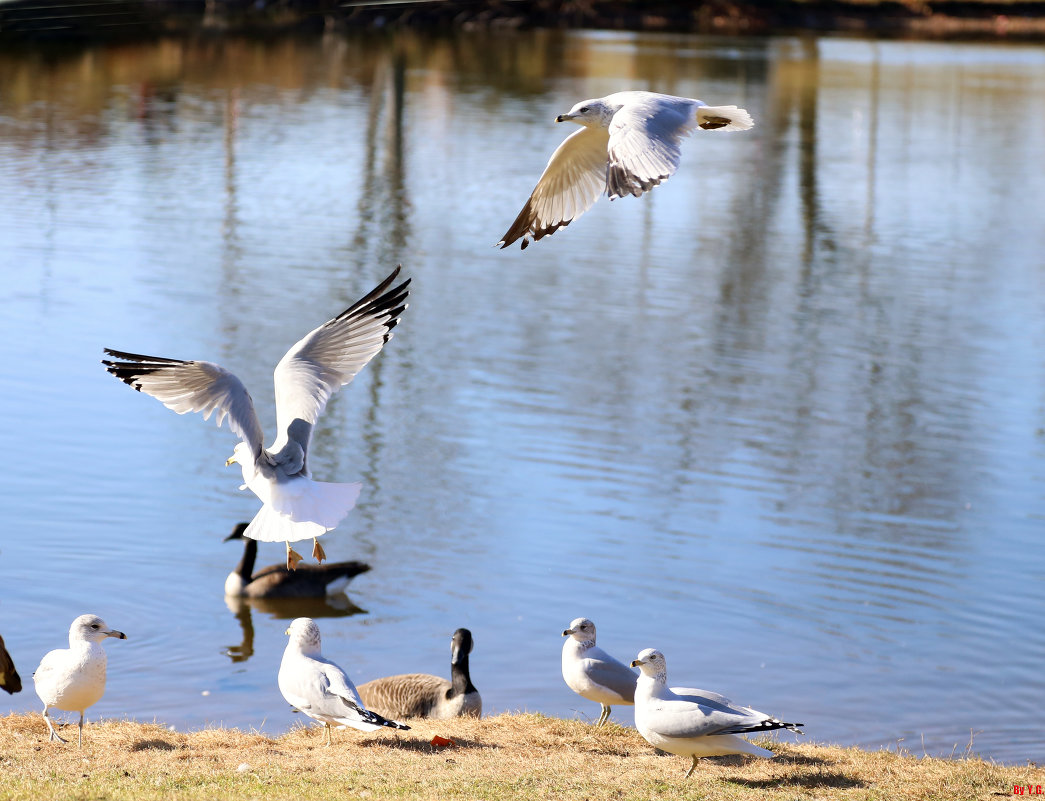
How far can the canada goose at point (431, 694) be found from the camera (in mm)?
7934

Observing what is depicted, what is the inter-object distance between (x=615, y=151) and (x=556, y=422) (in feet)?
26.2

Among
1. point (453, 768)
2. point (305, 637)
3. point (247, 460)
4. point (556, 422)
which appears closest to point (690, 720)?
point (453, 768)

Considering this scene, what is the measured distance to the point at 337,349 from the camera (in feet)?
25.2

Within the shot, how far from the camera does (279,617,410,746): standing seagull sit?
260 inches

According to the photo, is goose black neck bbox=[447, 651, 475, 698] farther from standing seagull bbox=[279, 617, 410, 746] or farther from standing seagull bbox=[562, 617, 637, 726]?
standing seagull bbox=[279, 617, 410, 746]

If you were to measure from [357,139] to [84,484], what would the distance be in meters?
21.2

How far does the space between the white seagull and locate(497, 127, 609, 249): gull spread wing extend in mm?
2483

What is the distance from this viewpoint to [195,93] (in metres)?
38.9

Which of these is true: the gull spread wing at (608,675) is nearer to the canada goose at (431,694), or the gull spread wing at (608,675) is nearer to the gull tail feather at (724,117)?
the canada goose at (431,694)

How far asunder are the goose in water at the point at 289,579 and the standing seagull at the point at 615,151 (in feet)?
12.6

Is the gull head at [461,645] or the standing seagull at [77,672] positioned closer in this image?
the standing seagull at [77,672]

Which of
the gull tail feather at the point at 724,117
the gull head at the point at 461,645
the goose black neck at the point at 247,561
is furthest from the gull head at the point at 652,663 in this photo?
the goose black neck at the point at 247,561

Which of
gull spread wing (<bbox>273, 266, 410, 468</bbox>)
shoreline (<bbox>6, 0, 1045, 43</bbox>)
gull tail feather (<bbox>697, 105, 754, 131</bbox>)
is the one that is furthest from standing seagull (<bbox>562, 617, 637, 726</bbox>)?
shoreline (<bbox>6, 0, 1045, 43</bbox>)

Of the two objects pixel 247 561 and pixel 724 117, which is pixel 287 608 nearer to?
pixel 247 561
